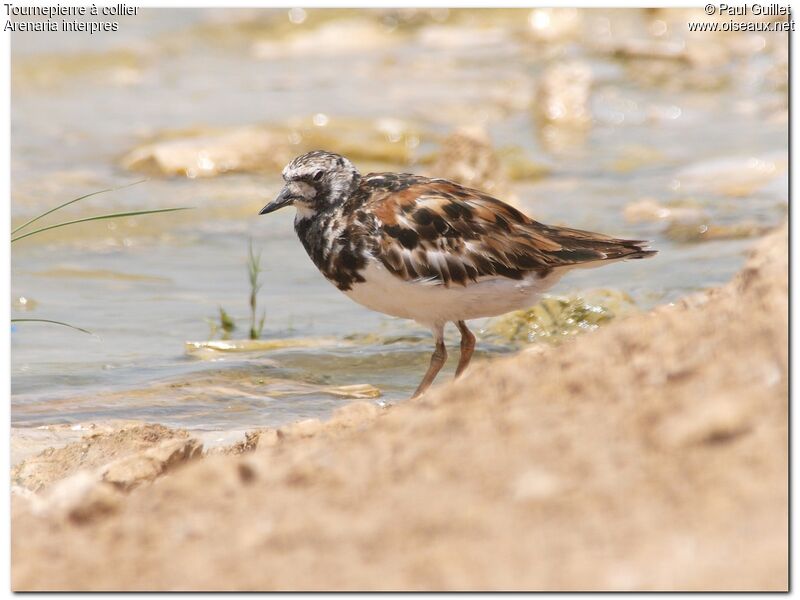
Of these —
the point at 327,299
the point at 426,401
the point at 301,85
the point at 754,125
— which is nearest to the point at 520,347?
the point at 327,299

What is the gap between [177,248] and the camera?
25.4ft

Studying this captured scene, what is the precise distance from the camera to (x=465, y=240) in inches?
187

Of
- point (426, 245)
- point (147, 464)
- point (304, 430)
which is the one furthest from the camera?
point (426, 245)

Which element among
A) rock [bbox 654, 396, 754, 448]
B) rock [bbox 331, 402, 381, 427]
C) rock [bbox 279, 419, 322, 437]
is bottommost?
rock [bbox 279, 419, 322, 437]

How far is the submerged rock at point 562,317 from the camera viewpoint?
578 centimetres

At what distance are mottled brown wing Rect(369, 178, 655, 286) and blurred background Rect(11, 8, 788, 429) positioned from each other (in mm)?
761

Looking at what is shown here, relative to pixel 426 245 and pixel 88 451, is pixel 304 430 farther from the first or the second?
pixel 426 245

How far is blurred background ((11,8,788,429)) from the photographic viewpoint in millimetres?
5527

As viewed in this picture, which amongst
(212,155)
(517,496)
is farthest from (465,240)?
(212,155)

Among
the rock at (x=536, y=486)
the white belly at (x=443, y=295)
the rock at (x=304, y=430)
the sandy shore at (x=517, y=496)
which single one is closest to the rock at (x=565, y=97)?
the white belly at (x=443, y=295)

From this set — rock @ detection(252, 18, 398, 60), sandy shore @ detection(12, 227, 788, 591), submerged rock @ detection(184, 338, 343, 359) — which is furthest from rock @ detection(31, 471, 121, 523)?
Answer: rock @ detection(252, 18, 398, 60)

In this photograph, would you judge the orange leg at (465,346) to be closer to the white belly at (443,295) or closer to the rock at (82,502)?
the white belly at (443,295)

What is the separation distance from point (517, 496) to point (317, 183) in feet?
8.84

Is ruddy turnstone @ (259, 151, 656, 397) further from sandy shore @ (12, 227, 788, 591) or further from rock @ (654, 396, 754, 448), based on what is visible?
rock @ (654, 396, 754, 448)
